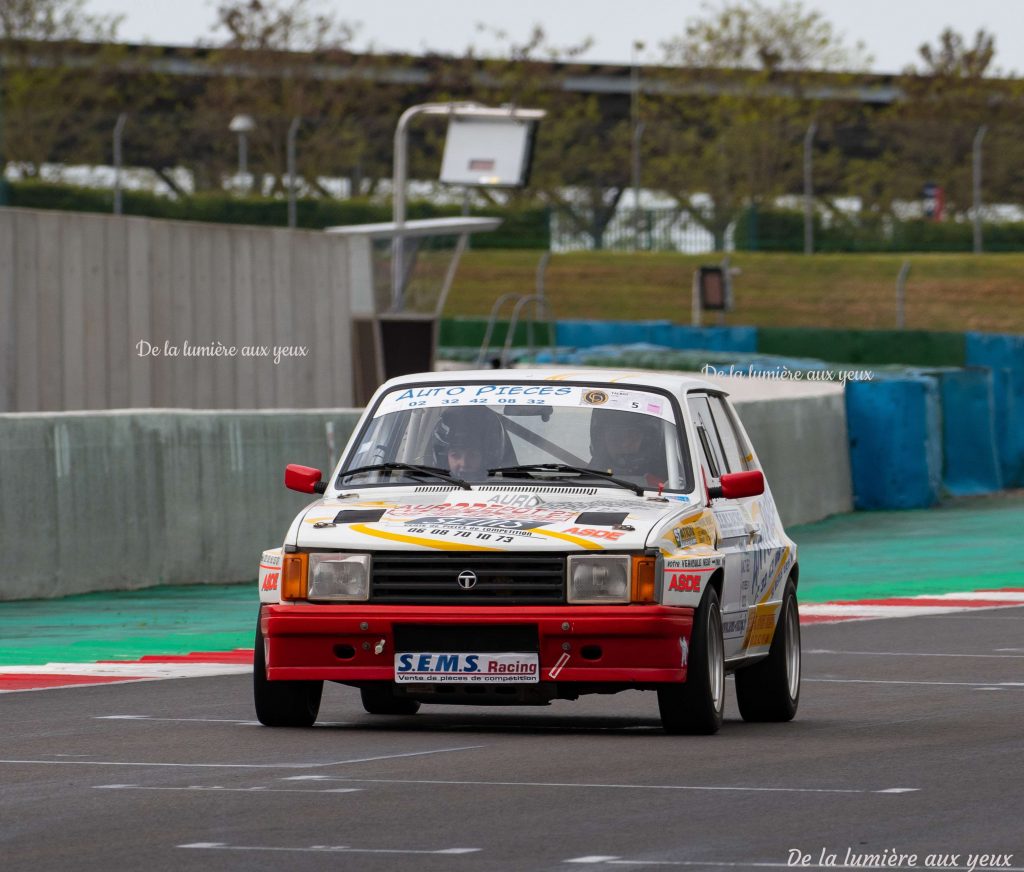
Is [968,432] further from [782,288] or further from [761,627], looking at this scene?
[782,288]

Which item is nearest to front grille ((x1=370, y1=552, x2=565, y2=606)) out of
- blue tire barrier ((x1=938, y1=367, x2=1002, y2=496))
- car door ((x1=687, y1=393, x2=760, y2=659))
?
car door ((x1=687, y1=393, x2=760, y2=659))

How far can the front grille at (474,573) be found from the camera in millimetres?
9828

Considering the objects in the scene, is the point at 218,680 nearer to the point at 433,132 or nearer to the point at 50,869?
the point at 50,869

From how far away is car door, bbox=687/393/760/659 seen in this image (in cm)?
1055

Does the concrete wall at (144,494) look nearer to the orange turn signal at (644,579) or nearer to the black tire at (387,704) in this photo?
the black tire at (387,704)

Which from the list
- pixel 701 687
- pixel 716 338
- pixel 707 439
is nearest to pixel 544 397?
pixel 707 439

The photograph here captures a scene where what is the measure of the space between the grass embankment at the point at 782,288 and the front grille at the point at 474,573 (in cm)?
3874

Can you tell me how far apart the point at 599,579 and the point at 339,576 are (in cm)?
105

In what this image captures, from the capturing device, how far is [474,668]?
386 inches

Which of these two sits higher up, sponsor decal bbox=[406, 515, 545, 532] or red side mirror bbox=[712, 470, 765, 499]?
red side mirror bbox=[712, 470, 765, 499]

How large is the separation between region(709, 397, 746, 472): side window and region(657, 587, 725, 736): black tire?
4.80 feet

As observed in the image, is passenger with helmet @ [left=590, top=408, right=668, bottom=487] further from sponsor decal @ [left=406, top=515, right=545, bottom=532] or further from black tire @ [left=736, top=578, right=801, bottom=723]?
black tire @ [left=736, top=578, right=801, bottom=723]

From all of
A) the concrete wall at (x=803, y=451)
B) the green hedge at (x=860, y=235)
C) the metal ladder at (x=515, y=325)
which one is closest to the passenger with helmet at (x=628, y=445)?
the concrete wall at (x=803, y=451)

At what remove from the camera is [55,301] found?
23234 mm
